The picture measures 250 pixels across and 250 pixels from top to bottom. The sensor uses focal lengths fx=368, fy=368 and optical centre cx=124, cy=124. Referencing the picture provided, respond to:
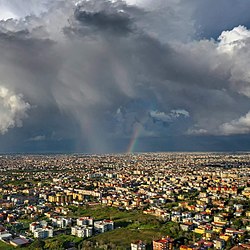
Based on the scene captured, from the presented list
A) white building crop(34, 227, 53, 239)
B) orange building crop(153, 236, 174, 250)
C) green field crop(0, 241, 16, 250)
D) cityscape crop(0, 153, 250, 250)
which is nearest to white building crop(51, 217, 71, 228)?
cityscape crop(0, 153, 250, 250)

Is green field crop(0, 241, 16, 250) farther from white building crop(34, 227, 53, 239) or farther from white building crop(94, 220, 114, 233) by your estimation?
white building crop(94, 220, 114, 233)

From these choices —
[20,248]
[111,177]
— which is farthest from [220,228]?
[111,177]

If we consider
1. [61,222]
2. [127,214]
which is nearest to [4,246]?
[61,222]

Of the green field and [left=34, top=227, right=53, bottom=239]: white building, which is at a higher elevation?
[left=34, top=227, right=53, bottom=239]: white building

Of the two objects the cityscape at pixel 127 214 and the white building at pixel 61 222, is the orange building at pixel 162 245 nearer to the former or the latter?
the cityscape at pixel 127 214

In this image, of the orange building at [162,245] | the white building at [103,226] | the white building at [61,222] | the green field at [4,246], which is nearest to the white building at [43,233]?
the green field at [4,246]

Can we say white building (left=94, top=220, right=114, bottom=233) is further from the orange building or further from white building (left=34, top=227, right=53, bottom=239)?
the orange building

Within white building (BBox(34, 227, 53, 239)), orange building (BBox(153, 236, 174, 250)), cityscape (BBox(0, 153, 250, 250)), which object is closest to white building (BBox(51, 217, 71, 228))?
cityscape (BBox(0, 153, 250, 250))

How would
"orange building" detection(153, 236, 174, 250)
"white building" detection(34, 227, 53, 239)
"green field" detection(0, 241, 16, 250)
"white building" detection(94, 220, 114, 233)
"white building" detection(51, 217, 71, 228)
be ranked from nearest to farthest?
"orange building" detection(153, 236, 174, 250), "green field" detection(0, 241, 16, 250), "white building" detection(34, 227, 53, 239), "white building" detection(94, 220, 114, 233), "white building" detection(51, 217, 71, 228)

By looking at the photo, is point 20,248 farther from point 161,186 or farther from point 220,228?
point 161,186

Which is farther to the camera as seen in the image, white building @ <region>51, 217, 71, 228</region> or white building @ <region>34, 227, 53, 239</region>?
white building @ <region>51, 217, 71, 228</region>

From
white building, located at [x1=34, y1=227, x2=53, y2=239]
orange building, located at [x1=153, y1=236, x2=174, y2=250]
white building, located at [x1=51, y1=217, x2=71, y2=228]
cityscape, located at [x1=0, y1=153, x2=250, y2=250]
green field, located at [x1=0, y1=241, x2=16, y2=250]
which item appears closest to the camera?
orange building, located at [x1=153, y1=236, x2=174, y2=250]
